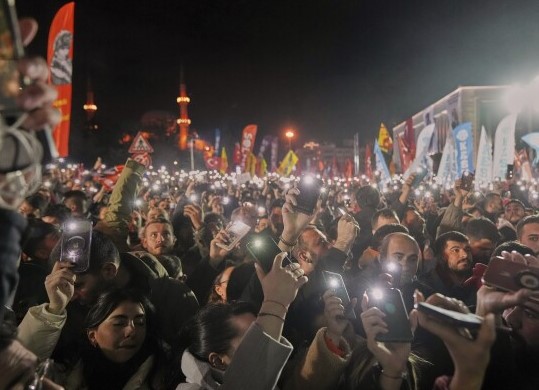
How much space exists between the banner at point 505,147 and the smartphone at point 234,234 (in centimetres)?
1005

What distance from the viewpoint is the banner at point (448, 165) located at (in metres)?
14.0

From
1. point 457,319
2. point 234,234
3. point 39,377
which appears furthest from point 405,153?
point 39,377

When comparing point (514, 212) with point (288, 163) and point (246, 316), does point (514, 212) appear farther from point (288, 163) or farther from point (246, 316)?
point (288, 163)

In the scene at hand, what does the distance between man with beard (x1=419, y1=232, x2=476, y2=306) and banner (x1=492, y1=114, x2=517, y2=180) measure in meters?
8.49

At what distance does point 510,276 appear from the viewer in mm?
2260

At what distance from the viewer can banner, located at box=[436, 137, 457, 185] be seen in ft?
45.8

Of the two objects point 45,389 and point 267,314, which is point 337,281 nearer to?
point 267,314

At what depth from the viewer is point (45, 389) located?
5.83 ft

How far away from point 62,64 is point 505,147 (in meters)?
10.2

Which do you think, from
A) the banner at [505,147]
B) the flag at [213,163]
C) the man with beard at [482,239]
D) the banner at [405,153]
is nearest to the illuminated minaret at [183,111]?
the flag at [213,163]

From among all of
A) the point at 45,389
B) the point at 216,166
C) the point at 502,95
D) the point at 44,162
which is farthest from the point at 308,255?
the point at 502,95

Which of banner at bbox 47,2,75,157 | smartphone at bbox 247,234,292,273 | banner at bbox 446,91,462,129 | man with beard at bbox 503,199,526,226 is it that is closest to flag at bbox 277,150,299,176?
man with beard at bbox 503,199,526,226

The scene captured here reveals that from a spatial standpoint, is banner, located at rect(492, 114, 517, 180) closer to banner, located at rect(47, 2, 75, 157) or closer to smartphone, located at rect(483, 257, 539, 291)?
banner, located at rect(47, 2, 75, 157)

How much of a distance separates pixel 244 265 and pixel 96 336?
1468 millimetres
